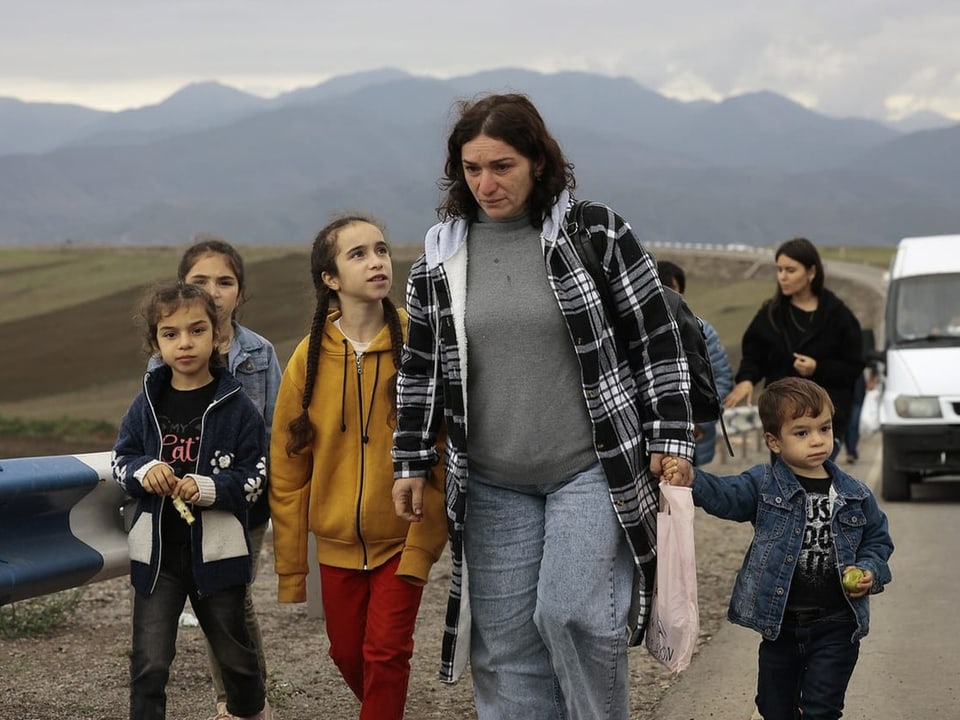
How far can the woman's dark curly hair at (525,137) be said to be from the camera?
171 inches

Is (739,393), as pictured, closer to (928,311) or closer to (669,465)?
(669,465)

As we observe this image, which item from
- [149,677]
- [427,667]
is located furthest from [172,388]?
[427,667]

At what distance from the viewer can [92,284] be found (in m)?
79.8

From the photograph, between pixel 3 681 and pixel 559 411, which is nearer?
pixel 559 411

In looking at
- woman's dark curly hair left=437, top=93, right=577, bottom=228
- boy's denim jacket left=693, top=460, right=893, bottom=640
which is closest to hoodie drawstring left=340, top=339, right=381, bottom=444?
woman's dark curly hair left=437, top=93, right=577, bottom=228

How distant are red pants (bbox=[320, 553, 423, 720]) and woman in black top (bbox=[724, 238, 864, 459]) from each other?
3.64 m

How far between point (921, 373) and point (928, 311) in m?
0.83

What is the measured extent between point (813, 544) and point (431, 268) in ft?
4.87

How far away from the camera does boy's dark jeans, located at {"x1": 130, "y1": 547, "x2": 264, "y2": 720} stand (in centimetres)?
484

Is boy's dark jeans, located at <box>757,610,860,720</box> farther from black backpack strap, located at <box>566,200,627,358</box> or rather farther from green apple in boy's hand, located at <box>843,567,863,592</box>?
black backpack strap, located at <box>566,200,627,358</box>

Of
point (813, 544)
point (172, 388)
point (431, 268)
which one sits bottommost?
point (813, 544)

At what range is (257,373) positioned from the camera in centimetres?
562

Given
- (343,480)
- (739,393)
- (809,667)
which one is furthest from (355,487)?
(739,393)

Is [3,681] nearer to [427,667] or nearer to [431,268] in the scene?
[427,667]
